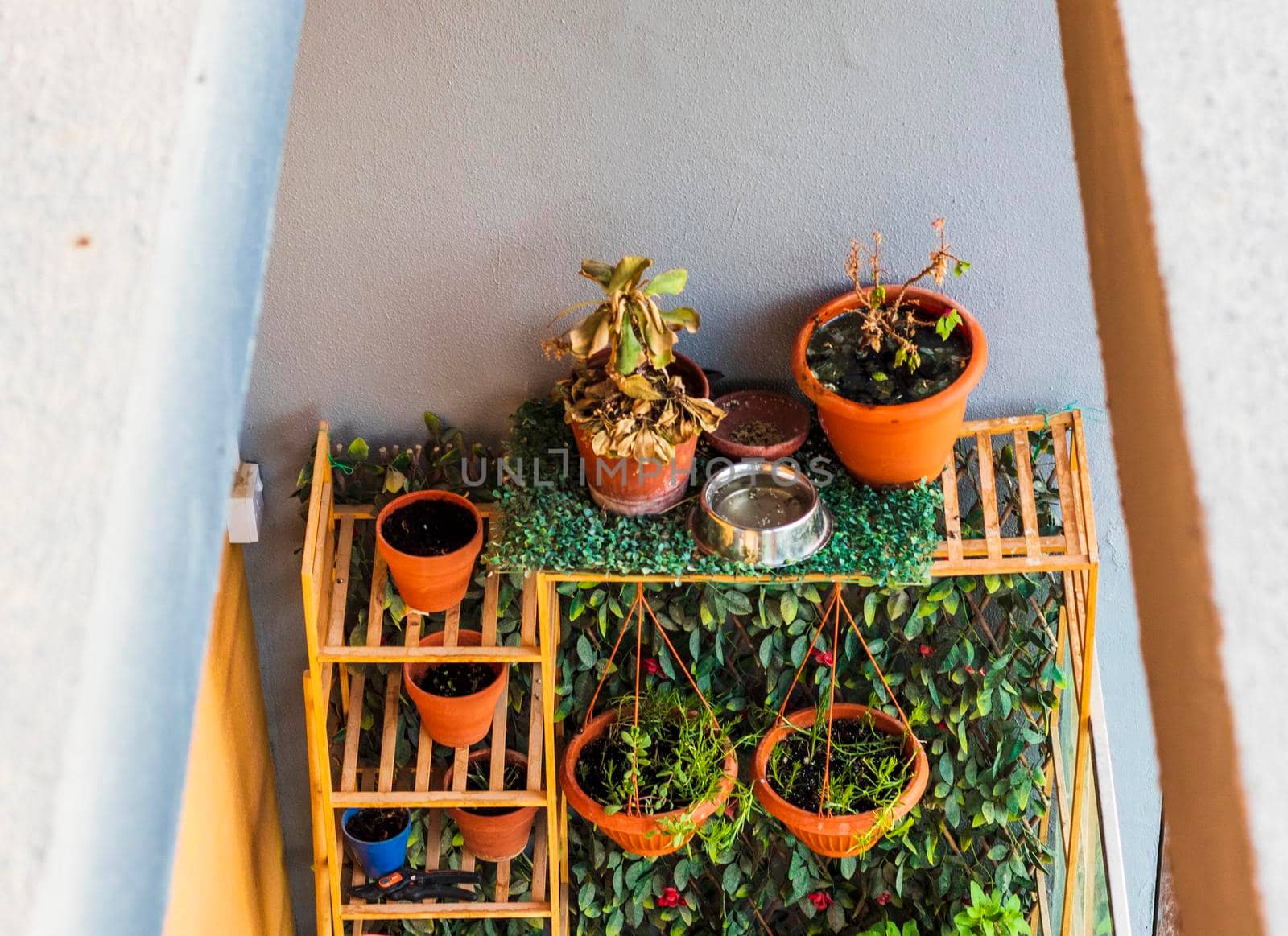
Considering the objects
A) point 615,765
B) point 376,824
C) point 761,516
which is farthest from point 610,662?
point 376,824

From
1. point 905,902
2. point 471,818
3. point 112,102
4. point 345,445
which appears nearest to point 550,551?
point 345,445

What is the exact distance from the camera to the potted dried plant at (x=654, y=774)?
2.56 m

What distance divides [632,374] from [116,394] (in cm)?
177

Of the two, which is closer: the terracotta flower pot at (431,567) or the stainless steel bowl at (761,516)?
the stainless steel bowl at (761,516)

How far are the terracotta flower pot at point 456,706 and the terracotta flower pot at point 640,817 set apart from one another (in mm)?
216

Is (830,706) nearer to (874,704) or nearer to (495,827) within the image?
(874,704)

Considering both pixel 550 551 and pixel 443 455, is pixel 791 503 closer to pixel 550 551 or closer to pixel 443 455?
pixel 550 551

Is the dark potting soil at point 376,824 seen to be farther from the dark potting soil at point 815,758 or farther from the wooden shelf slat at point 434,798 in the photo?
the dark potting soil at point 815,758

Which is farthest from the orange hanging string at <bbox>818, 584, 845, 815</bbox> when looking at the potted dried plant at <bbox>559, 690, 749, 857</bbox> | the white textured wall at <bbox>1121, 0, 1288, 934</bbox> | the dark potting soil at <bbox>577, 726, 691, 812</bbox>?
the white textured wall at <bbox>1121, 0, 1288, 934</bbox>

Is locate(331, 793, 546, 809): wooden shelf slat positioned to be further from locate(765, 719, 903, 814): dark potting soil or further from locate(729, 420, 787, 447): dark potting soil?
locate(729, 420, 787, 447): dark potting soil

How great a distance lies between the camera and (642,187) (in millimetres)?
2293

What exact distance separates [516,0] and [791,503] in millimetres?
1019

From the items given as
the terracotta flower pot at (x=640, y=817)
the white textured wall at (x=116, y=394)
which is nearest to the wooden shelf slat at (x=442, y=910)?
the terracotta flower pot at (x=640, y=817)

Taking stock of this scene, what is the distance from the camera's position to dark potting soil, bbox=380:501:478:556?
2.42 meters
